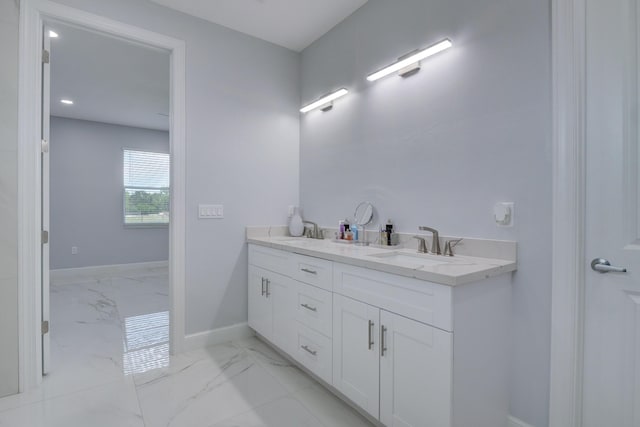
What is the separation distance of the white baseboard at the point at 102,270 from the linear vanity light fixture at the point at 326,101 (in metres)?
4.51

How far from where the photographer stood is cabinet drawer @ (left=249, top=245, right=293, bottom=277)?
2205 millimetres

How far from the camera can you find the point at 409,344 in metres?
1.37

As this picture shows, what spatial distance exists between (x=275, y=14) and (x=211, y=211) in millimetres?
1657

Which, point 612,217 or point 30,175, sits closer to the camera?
point 612,217

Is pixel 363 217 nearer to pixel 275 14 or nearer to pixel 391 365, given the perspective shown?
pixel 391 365

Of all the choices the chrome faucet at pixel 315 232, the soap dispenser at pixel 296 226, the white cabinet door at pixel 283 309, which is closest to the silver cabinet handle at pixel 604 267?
the white cabinet door at pixel 283 309

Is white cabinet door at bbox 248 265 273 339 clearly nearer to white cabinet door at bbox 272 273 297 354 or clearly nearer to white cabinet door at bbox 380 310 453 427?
white cabinet door at bbox 272 273 297 354

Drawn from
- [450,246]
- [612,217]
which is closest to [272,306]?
[450,246]

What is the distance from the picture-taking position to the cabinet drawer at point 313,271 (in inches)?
72.4

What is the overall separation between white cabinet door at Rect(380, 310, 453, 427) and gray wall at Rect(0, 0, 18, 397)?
2.16 m

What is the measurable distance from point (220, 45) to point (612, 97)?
2.62 m

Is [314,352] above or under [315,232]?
under

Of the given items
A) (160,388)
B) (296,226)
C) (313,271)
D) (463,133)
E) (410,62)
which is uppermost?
(410,62)

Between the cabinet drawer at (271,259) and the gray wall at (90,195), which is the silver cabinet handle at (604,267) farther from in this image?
the gray wall at (90,195)
